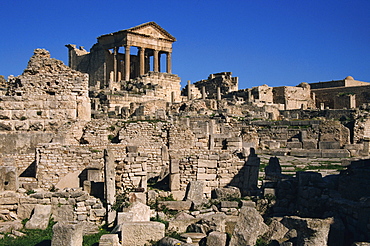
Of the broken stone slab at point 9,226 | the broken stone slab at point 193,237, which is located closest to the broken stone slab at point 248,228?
the broken stone slab at point 193,237

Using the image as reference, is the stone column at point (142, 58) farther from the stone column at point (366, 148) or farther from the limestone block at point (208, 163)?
the limestone block at point (208, 163)

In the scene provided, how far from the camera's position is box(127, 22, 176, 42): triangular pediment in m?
47.0

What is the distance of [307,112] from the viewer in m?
30.8

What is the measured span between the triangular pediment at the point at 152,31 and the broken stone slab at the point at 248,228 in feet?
127

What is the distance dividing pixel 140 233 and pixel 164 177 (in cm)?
400

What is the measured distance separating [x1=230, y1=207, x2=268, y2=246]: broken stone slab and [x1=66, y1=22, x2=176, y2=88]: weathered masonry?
1444 inches

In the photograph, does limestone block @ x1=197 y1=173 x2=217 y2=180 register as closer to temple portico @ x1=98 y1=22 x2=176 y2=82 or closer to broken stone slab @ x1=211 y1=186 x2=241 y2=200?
broken stone slab @ x1=211 y1=186 x2=241 y2=200

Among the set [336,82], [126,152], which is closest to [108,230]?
[126,152]

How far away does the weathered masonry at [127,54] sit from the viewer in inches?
1830

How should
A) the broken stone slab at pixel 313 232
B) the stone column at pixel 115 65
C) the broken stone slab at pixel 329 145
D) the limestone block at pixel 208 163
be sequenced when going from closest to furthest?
the broken stone slab at pixel 313 232 < the limestone block at pixel 208 163 < the broken stone slab at pixel 329 145 < the stone column at pixel 115 65

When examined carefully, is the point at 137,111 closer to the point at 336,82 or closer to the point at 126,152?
the point at 126,152

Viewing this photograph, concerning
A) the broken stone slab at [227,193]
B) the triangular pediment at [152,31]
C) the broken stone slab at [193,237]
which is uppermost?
the triangular pediment at [152,31]

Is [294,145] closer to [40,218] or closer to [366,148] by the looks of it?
[366,148]

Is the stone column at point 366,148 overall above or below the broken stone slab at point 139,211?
above
